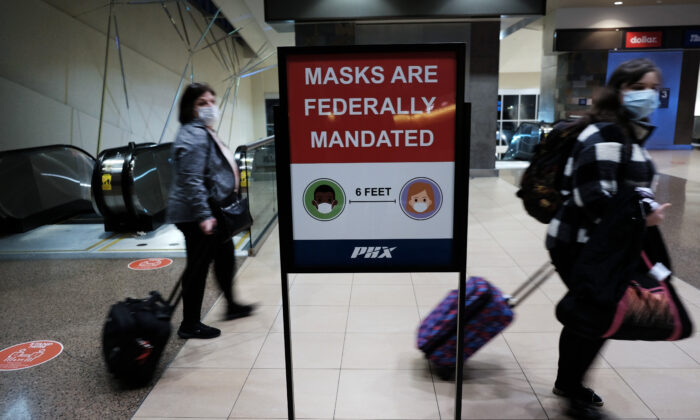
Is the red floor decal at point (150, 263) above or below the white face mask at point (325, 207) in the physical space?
below

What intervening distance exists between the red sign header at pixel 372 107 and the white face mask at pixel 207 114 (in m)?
1.47

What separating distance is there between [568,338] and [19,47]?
7.67 metres

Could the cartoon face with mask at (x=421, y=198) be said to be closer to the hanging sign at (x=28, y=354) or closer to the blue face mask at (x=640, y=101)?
the blue face mask at (x=640, y=101)

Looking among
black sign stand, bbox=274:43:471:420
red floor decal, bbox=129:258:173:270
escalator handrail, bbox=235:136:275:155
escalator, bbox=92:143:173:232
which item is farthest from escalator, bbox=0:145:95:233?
black sign stand, bbox=274:43:471:420

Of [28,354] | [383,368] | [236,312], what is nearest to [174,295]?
[236,312]

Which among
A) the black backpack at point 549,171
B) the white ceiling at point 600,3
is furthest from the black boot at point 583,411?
the white ceiling at point 600,3

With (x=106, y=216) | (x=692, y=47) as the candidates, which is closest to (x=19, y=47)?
(x=106, y=216)

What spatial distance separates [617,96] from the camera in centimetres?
193

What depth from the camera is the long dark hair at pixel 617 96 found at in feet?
6.22

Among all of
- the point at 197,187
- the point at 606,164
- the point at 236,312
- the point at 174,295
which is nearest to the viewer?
the point at 606,164

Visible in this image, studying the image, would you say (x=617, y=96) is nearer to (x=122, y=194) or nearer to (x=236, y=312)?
(x=236, y=312)

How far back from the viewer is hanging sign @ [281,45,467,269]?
1483 millimetres

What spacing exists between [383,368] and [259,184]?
335 centimetres

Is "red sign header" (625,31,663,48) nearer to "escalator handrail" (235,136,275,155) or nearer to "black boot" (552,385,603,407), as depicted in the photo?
"escalator handrail" (235,136,275,155)
